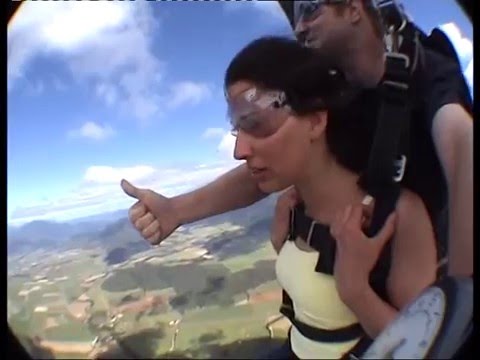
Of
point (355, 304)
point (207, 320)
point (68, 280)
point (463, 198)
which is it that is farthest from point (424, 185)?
point (68, 280)

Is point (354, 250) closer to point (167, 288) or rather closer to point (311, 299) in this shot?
point (311, 299)

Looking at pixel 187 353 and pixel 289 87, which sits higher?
pixel 289 87

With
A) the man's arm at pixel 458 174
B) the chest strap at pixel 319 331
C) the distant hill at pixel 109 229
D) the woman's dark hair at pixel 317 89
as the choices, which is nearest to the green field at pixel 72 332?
the distant hill at pixel 109 229

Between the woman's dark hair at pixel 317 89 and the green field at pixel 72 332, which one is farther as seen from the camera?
the green field at pixel 72 332

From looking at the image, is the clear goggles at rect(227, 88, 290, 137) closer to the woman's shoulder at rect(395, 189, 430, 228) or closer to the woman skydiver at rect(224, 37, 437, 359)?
the woman skydiver at rect(224, 37, 437, 359)

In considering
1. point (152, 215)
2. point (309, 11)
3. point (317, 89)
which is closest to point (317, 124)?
point (317, 89)

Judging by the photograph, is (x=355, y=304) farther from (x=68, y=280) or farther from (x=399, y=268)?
(x=68, y=280)

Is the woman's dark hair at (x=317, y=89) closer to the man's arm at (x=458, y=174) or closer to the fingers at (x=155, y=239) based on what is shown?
the man's arm at (x=458, y=174)
